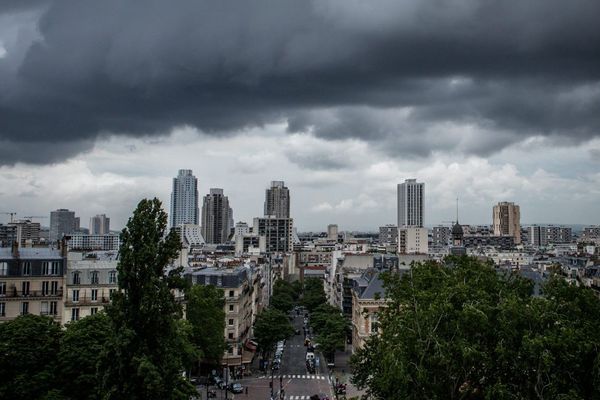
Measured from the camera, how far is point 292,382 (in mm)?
91375

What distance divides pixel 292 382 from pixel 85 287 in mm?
32943

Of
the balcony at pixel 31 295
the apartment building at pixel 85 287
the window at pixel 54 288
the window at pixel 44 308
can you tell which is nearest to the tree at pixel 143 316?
the apartment building at pixel 85 287

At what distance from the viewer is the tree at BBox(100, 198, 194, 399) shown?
127 feet

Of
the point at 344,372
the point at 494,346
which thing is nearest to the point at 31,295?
the point at 344,372

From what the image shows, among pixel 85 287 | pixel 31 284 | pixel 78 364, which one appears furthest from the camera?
pixel 85 287

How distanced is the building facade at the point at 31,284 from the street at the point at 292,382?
2534cm

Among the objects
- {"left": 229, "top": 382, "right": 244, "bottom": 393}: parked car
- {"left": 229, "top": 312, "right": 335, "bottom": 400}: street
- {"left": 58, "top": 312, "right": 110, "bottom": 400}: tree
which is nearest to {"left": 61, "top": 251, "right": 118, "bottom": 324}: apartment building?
{"left": 229, "top": 382, "right": 244, "bottom": 393}: parked car

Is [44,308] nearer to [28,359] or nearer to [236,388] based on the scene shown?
[28,359]

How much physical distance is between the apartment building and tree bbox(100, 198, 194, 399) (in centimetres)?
3462

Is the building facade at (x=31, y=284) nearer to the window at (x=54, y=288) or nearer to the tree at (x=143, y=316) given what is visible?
the window at (x=54, y=288)

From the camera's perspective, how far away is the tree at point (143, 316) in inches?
1519

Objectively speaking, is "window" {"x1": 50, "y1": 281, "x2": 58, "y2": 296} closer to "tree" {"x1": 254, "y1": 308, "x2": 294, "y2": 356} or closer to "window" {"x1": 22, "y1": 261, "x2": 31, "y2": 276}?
"window" {"x1": 22, "y1": 261, "x2": 31, "y2": 276}

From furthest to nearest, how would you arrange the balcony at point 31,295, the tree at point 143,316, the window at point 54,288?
the window at point 54,288 → the balcony at point 31,295 → the tree at point 143,316

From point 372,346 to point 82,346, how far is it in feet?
76.7
